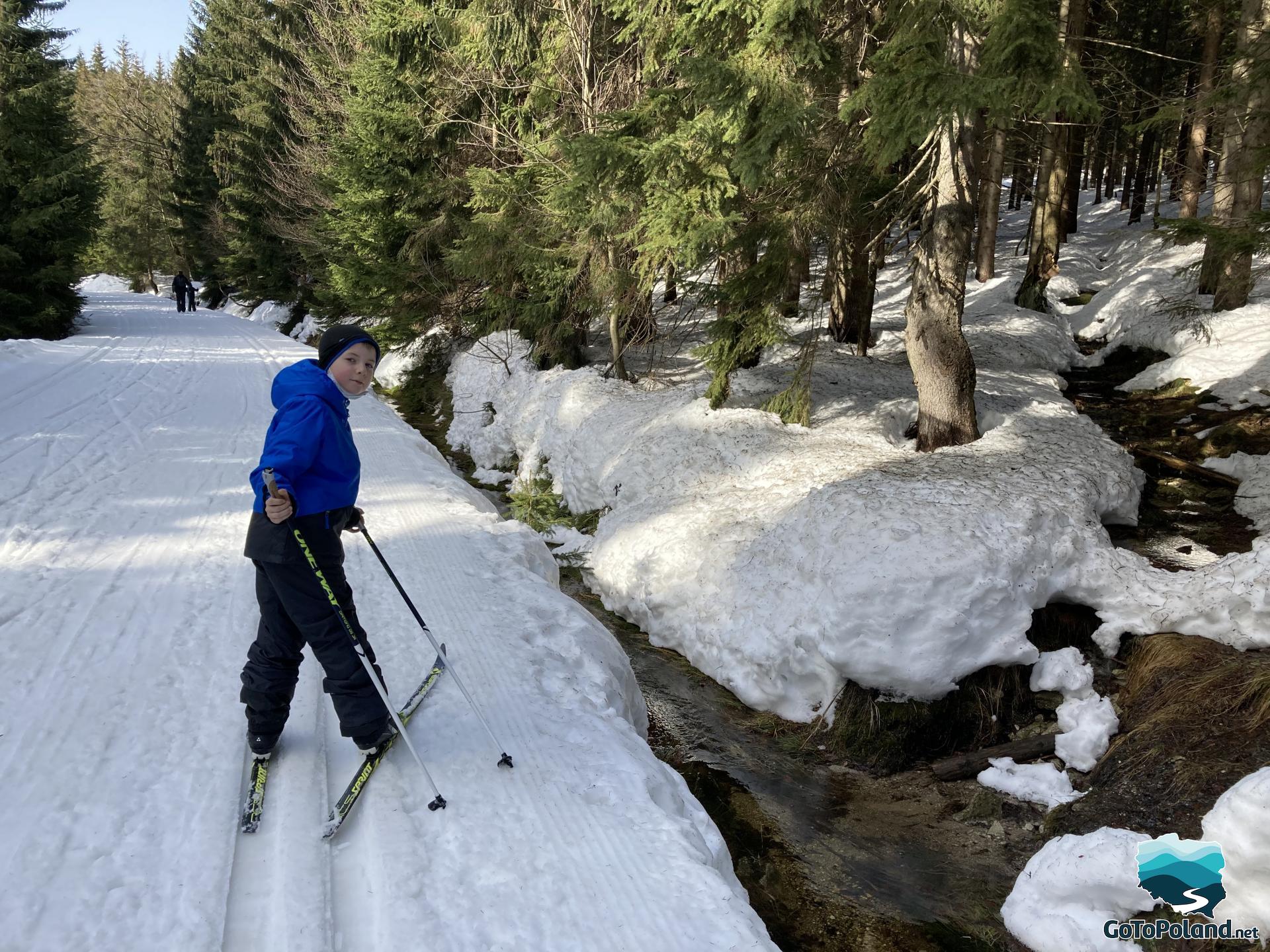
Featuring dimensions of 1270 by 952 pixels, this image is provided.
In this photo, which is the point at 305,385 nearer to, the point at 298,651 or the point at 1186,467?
the point at 298,651

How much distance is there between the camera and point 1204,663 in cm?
531

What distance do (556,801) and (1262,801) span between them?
3117 millimetres

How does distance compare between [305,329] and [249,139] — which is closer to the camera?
[249,139]

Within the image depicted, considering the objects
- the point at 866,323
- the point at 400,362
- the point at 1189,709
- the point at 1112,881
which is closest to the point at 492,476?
the point at 866,323

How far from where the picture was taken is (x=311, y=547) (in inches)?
131

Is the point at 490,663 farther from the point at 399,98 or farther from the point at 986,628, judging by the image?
the point at 399,98

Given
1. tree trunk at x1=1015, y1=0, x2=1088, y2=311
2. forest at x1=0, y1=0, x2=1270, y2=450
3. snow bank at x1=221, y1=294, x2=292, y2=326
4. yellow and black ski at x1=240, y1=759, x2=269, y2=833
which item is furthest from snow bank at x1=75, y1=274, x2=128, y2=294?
yellow and black ski at x1=240, y1=759, x2=269, y2=833

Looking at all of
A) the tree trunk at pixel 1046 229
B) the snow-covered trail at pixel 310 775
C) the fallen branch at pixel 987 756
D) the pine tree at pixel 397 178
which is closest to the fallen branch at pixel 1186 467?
the fallen branch at pixel 987 756

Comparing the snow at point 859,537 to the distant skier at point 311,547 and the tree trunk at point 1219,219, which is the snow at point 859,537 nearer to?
the tree trunk at point 1219,219

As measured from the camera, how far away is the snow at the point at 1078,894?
3.66m

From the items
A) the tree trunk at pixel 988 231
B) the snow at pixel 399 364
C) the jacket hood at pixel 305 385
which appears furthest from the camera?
the snow at pixel 399 364

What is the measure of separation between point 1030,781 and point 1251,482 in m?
5.34

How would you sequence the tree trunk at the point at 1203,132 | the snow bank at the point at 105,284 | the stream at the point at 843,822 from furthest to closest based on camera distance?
the snow bank at the point at 105,284
the tree trunk at the point at 1203,132
the stream at the point at 843,822

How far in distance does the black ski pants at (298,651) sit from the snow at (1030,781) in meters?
4.34
